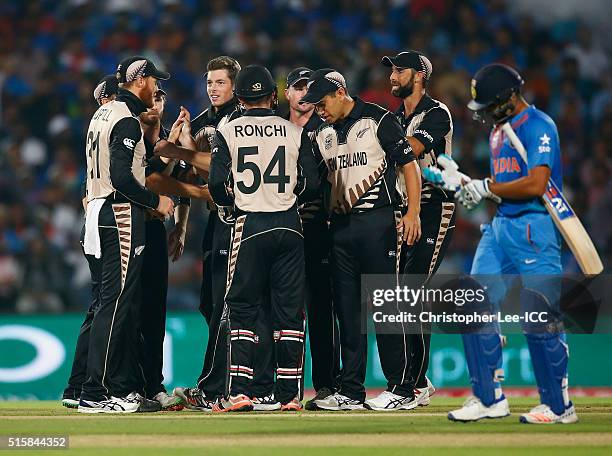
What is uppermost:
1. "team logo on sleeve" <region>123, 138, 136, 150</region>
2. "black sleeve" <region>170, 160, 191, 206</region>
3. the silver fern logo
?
the silver fern logo

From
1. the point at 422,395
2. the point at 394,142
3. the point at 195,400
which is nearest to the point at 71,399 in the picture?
the point at 195,400

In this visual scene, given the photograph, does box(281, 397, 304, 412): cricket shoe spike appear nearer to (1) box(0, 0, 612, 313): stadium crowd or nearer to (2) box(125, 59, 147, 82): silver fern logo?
(2) box(125, 59, 147, 82): silver fern logo

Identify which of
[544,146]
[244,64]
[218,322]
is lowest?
[218,322]

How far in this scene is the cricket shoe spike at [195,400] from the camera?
8.44 metres

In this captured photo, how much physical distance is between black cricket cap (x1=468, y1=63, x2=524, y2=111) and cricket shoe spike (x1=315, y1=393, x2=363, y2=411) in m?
2.40

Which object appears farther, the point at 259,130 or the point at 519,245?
the point at 259,130

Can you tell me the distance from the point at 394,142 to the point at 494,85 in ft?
4.28

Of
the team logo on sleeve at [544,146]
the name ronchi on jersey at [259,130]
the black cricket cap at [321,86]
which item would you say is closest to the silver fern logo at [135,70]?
the name ronchi on jersey at [259,130]

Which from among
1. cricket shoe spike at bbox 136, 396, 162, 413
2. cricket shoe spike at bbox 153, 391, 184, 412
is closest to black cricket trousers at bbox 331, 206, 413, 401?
cricket shoe spike at bbox 153, 391, 184, 412

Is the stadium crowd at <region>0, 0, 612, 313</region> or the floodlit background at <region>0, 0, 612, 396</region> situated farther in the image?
the stadium crowd at <region>0, 0, 612, 313</region>

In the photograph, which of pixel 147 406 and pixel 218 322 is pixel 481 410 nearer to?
pixel 218 322

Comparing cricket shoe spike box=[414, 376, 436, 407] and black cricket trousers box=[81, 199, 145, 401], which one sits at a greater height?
black cricket trousers box=[81, 199, 145, 401]

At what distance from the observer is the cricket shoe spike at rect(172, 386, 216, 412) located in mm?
8438

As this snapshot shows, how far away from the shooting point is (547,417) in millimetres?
6969
